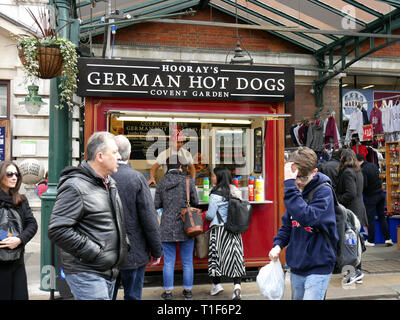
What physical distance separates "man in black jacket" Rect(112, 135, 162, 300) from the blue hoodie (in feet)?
4.16

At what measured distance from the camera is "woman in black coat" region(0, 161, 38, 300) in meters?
3.81

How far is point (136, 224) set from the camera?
151 inches

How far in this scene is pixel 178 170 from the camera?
569cm

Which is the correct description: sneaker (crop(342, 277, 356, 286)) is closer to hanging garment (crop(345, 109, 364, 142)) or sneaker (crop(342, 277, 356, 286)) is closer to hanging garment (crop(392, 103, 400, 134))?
hanging garment (crop(392, 103, 400, 134))

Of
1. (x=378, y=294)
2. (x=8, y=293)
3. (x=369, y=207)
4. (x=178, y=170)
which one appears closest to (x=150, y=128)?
(x=178, y=170)

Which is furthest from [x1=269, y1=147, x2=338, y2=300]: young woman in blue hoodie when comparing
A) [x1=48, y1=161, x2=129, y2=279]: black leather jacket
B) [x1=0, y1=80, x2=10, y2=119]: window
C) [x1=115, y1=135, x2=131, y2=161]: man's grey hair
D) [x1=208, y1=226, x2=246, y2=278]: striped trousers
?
[x1=0, y1=80, x2=10, y2=119]: window

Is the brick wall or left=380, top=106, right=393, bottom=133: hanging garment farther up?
the brick wall

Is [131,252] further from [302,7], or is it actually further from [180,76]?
[302,7]

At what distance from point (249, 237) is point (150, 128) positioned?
8.24ft

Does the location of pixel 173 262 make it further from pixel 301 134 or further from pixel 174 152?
pixel 301 134

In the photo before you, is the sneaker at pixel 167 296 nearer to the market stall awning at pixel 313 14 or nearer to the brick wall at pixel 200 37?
the market stall awning at pixel 313 14

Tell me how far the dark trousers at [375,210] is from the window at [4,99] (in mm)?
8320

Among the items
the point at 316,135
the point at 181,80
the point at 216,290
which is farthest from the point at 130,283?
the point at 316,135

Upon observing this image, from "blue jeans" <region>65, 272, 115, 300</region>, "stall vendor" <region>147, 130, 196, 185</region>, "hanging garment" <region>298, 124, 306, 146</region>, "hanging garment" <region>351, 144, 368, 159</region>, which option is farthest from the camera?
"hanging garment" <region>298, 124, 306, 146</region>
